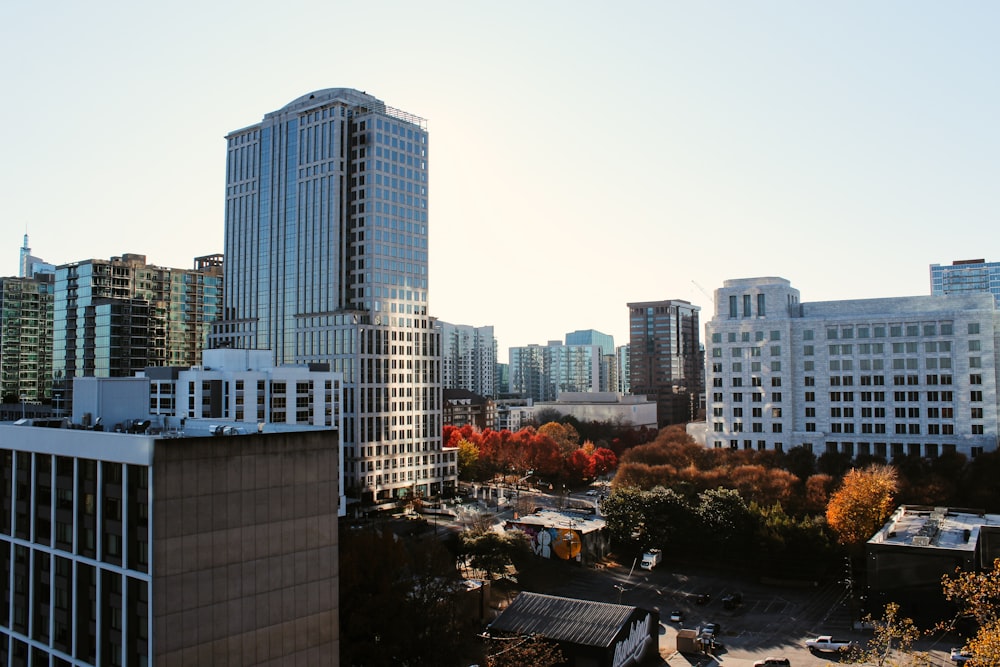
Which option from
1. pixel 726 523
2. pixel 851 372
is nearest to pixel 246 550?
pixel 726 523

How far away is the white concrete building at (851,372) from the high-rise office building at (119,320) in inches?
4525

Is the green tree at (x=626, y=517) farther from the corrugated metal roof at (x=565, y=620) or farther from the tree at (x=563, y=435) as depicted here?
the tree at (x=563, y=435)

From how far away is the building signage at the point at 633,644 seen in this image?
50.2 m

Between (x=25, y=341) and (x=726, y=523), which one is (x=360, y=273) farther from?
(x=25, y=341)

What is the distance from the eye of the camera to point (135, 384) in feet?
174

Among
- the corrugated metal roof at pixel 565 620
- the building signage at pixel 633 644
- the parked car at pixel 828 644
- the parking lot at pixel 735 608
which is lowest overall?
the parking lot at pixel 735 608

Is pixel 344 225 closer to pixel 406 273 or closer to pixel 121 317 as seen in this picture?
pixel 406 273

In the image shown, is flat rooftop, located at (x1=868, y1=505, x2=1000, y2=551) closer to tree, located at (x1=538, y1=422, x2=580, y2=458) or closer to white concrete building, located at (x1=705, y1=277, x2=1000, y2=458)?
white concrete building, located at (x1=705, y1=277, x2=1000, y2=458)

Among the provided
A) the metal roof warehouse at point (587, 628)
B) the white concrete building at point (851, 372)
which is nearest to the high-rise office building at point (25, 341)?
the white concrete building at point (851, 372)

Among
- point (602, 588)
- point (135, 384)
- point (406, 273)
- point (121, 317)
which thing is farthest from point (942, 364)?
point (121, 317)

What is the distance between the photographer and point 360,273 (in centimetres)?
11969

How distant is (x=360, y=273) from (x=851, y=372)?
2863 inches

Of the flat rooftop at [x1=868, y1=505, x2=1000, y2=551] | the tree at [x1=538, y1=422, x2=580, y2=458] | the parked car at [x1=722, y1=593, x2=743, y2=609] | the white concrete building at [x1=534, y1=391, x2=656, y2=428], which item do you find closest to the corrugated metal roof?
the parked car at [x1=722, y1=593, x2=743, y2=609]

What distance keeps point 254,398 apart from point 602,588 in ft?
153
